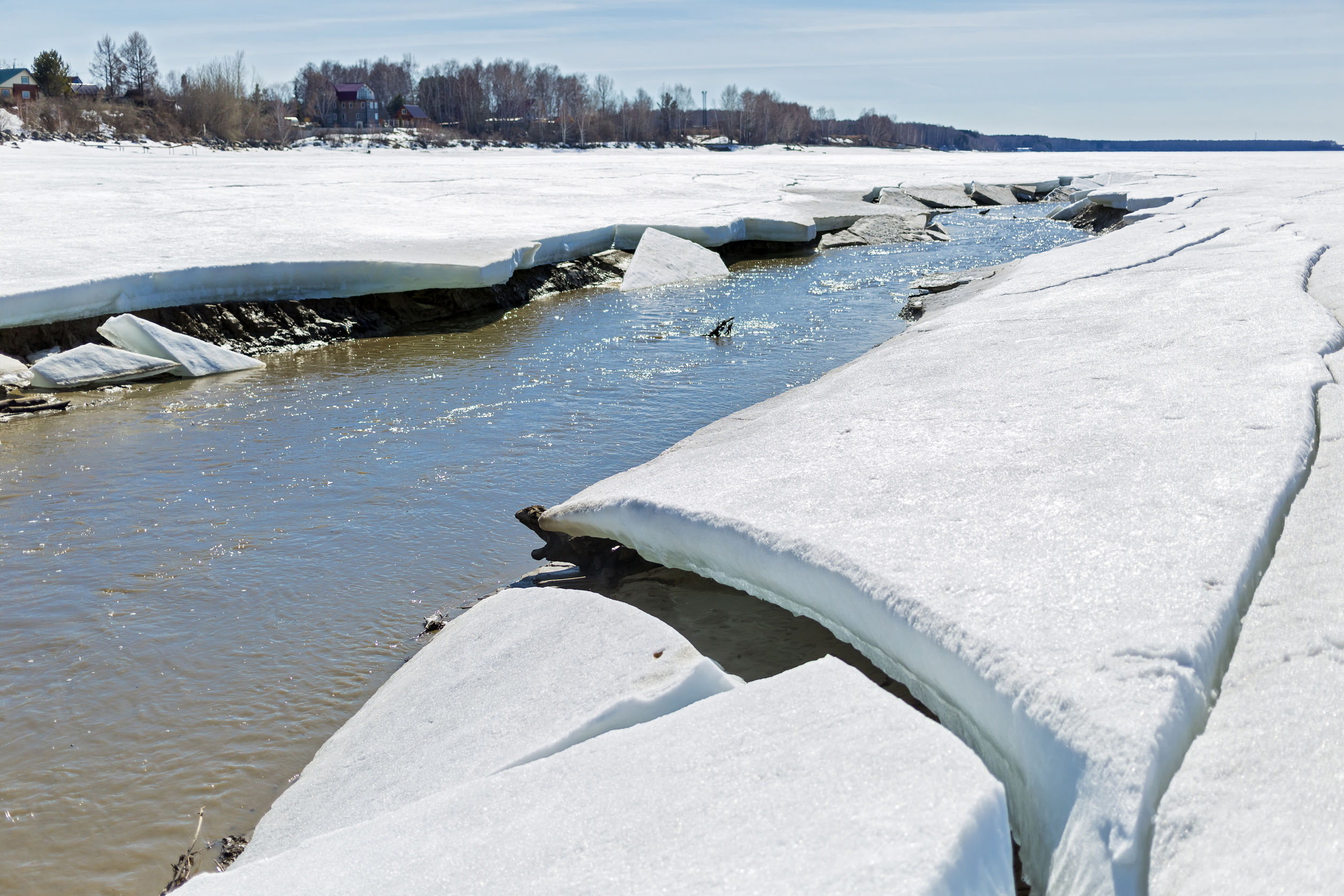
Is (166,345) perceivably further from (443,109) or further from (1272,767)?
(443,109)

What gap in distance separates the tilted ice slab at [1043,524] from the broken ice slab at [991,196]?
61.8 feet

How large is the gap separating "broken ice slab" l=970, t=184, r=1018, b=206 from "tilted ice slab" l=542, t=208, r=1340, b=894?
1882 centimetres

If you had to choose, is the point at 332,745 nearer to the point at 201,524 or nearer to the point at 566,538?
the point at 566,538

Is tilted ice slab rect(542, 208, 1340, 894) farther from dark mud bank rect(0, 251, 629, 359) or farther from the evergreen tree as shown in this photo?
the evergreen tree

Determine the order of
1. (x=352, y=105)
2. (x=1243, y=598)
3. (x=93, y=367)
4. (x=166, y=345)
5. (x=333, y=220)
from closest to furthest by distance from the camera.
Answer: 1. (x=1243, y=598)
2. (x=93, y=367)
3. (x=166, y=345)
4. (x=333, y=220)
5. (x=352, y=105)

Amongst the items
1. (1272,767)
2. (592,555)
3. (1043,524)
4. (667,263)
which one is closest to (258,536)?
(592,555)

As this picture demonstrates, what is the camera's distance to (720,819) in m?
→ 1.44

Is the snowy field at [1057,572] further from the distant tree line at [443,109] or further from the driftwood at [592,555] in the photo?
the distant tree line at [443,109]

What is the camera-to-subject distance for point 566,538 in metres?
3.38

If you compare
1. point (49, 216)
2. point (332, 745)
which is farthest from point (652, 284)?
point (332, 745)

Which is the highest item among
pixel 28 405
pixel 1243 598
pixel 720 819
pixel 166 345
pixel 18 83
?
pixel 18 83

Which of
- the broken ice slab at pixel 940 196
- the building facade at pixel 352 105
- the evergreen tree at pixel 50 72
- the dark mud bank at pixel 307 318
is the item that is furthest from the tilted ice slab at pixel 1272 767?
the building facade at pixel 352 105

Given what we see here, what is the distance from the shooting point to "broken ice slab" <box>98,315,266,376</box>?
6.77m

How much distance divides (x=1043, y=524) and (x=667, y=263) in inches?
377
